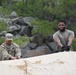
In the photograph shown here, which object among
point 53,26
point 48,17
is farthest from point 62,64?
point 48,17

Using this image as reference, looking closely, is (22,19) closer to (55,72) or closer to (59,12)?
(59,12)

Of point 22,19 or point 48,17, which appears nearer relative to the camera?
point 48,17

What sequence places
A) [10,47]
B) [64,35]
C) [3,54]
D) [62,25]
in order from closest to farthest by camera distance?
[3,54], [10,47], [62,25], [64,35]

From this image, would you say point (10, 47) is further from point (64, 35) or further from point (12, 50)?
point (64, 35)

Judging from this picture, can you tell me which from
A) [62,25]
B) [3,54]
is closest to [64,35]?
[62,25]

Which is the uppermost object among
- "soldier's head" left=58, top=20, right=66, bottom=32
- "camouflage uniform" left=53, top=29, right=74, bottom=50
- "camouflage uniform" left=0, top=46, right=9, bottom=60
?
"soldier's head" left=58, top=20, right=66, bottom=32

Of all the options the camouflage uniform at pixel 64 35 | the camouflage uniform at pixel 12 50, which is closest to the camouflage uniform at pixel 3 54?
the camouflage uniform at pixel 12 50

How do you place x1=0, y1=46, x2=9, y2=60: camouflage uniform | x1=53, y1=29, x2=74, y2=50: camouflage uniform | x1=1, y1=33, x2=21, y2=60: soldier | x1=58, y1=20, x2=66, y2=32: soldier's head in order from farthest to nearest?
x1=53, y1=29, x2=74, y2=50: camouflage uniform
x1=58, y1=20, x2=66, y2=32: soldier's head
x1=1, y1=33, x2=21, y2=60: soldier
x1=0, y1=46, x2=9, y2=60: camouflage uniform

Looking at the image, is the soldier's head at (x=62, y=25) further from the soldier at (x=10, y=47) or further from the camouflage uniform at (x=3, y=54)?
the camouflage uniform at (x=3, y=54)

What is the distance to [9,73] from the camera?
159 inches

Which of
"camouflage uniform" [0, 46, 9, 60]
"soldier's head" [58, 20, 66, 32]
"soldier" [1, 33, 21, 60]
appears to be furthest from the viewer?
"soldier's head" [58, 20, 66, 32]

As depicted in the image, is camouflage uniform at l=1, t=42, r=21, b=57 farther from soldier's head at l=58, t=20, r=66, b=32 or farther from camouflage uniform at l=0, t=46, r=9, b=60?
soldier's head at l=58, t=20, r=66, b=32

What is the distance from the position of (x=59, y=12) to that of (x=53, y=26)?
725 mm

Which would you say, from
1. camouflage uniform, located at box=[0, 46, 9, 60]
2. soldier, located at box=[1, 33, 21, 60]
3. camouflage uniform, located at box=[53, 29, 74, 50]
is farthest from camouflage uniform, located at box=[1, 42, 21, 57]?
camouflage uniform, located at box=[53, 29, 74, 50]
